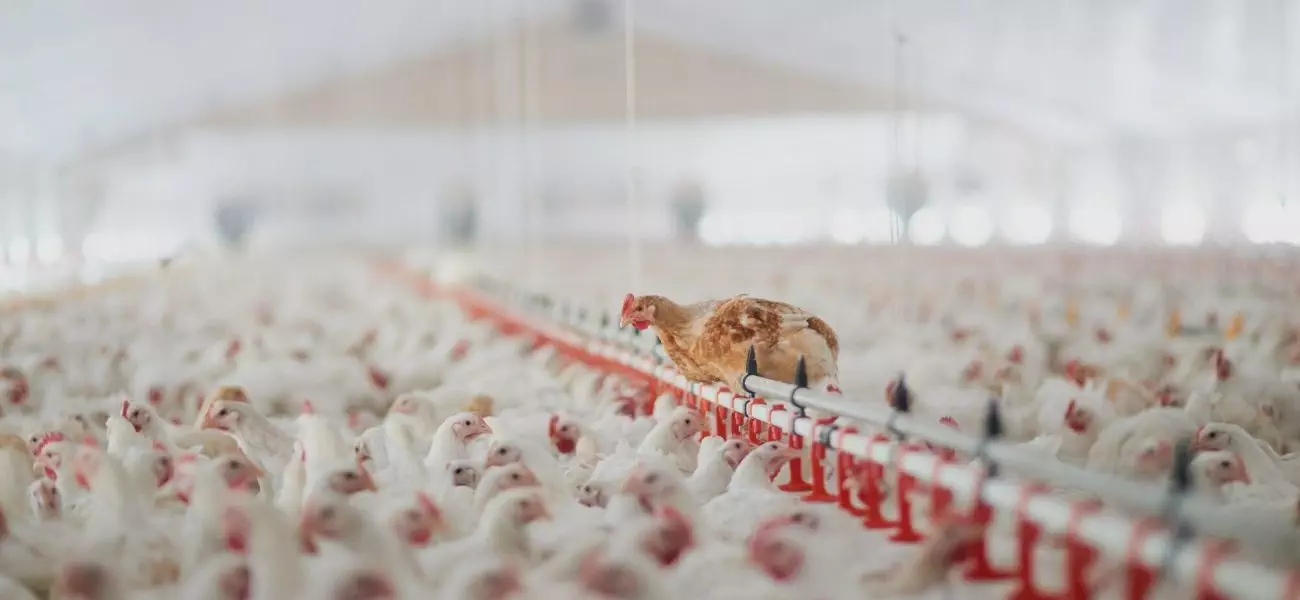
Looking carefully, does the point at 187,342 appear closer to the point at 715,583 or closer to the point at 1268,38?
the point at 715,583

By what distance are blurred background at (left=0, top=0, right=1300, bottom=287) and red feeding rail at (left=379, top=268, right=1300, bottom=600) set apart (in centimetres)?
228

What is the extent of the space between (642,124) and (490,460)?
22.2ft

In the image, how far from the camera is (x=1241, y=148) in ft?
29.5

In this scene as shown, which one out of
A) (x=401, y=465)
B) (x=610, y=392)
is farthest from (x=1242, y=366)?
(x=401, y=465)

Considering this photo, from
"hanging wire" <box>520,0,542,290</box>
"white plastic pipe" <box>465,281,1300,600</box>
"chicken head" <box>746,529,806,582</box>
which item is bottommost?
"chicken head" <box>746,529,806,582</box>

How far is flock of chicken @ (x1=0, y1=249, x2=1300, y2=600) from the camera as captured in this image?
193cm

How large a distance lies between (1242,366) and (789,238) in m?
10.9

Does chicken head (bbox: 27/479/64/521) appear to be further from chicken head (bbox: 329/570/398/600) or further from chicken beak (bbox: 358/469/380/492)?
chicken head (bbox: 329/570/398/600)

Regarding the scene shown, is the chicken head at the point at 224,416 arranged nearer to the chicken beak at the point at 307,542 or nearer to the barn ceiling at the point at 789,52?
the chicken beak at the point at 307,542

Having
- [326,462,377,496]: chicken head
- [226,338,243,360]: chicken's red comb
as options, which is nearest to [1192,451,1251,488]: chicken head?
[326,462,377,496]: chicken head

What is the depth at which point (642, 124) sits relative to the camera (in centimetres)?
923

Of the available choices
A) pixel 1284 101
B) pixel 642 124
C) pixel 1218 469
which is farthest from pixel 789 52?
pixel 1218 469

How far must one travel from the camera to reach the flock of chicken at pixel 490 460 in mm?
1928

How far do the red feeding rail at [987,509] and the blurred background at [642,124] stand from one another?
2.28m
